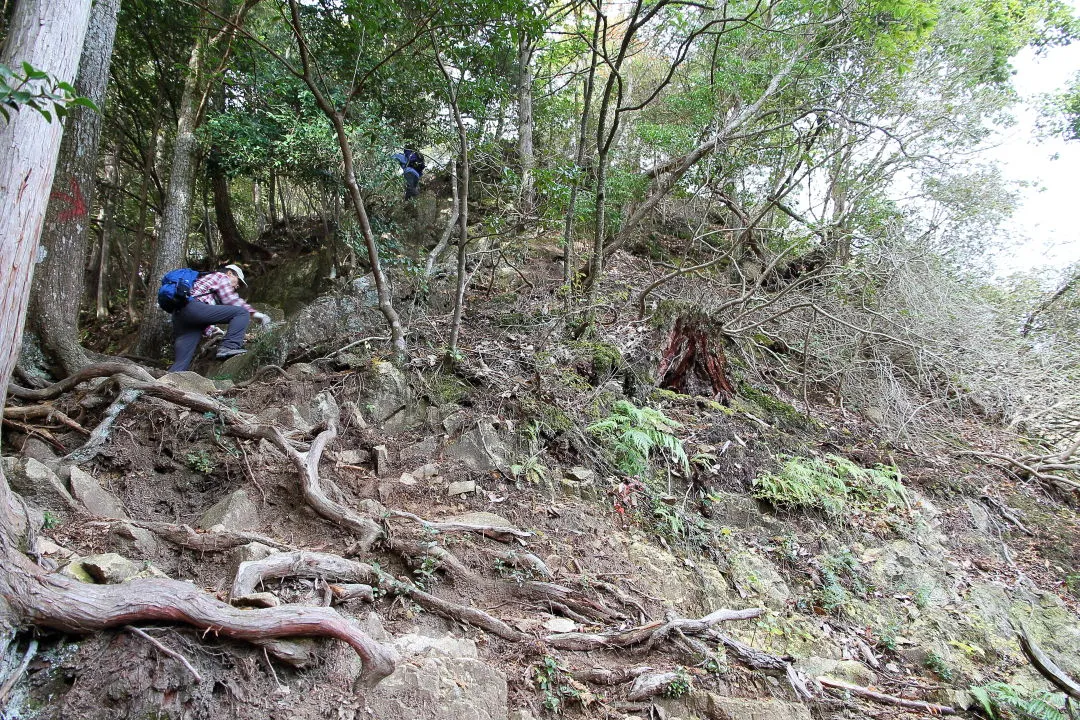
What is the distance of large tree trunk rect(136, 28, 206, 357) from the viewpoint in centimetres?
747

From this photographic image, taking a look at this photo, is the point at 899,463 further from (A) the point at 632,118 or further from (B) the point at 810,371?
(A) the point at 632,118

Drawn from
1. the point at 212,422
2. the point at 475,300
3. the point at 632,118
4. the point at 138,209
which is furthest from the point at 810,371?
the point at 138,209

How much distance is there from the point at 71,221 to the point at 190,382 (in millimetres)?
1998

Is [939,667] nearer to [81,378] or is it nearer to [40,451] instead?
[40,451]

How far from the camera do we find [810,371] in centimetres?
876

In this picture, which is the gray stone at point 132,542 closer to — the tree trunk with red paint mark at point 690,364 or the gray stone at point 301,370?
the gray stone at point 301,370

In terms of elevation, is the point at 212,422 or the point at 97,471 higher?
the point at 212,422

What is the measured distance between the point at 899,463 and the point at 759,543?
10.6 feet

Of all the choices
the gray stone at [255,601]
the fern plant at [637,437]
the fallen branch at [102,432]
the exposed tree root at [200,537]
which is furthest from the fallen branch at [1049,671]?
the fallen branch at [102,432]

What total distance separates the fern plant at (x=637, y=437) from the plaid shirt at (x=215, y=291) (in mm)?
4817

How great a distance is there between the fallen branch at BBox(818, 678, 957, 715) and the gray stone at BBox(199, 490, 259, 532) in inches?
168

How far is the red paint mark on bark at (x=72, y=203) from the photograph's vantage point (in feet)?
17.3

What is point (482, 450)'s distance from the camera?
533 cm

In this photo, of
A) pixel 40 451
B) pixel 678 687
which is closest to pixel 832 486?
pixel 678 687
